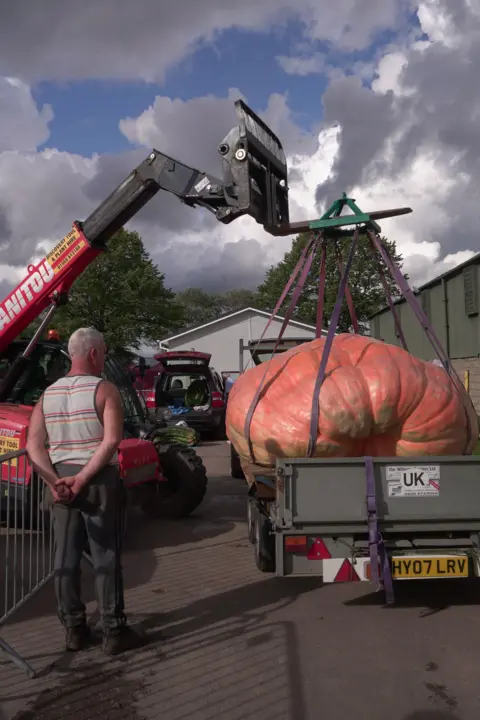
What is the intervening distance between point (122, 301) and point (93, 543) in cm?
3125

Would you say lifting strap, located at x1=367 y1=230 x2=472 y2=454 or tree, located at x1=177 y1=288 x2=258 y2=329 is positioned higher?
tree, located at x1=177 y1=288 x2=258 y2=329

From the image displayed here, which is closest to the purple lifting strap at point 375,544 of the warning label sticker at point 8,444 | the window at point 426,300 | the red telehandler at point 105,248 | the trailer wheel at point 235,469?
the red telehandler at point 105,248

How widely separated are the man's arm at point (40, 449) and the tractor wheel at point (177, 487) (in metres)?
3.48

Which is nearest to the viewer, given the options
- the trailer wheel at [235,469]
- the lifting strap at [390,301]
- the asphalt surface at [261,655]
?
the asphalt surface at [261,655]

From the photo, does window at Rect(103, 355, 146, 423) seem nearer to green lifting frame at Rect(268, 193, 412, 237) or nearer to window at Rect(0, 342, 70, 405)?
window at Rect(0, 342, 70, 405)

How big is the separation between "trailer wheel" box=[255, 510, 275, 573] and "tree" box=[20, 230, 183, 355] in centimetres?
2800

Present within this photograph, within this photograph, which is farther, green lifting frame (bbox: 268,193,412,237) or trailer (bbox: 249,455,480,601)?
green lifting frame (bbox: 268,193,412,237)

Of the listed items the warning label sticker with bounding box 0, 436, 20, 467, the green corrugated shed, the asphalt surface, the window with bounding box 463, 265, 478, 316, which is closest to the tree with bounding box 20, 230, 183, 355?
the green corrugated shed

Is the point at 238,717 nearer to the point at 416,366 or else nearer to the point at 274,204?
the point at 416,366

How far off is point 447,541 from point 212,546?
2.79 m

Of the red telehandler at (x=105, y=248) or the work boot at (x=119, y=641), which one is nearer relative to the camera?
the work boot at (x=119, y=641)

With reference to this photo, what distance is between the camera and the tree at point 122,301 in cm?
3369

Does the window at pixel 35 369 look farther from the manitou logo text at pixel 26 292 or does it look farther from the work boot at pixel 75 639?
the work boot at pixel 75 639

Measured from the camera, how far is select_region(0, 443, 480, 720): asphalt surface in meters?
3.35
